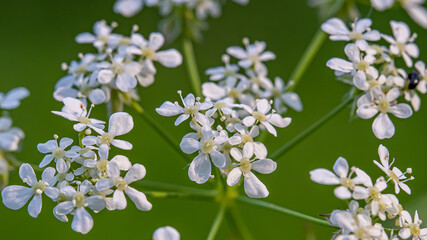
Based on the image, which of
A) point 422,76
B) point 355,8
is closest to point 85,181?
point 422,76

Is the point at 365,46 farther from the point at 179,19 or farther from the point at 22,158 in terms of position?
the point at 22,158

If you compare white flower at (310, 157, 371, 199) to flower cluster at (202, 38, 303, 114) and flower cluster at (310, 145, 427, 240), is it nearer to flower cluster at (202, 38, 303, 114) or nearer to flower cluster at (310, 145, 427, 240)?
flower cluster at (310, 145, 427, 240)

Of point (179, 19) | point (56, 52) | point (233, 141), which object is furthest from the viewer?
point (56, 52)

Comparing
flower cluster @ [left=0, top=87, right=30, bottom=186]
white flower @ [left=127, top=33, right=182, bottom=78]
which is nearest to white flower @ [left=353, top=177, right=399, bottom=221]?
white flower @ [left=127, top=33, right=182, bottom=78]

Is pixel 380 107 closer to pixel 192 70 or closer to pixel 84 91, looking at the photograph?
pixel 192 70

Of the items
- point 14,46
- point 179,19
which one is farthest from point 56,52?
point 179,19

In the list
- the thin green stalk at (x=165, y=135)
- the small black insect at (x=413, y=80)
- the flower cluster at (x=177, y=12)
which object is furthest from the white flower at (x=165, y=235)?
the flower cluster at (x=177, y=12)

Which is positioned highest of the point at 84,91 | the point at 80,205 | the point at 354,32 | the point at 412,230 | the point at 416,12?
the point at 416,12
